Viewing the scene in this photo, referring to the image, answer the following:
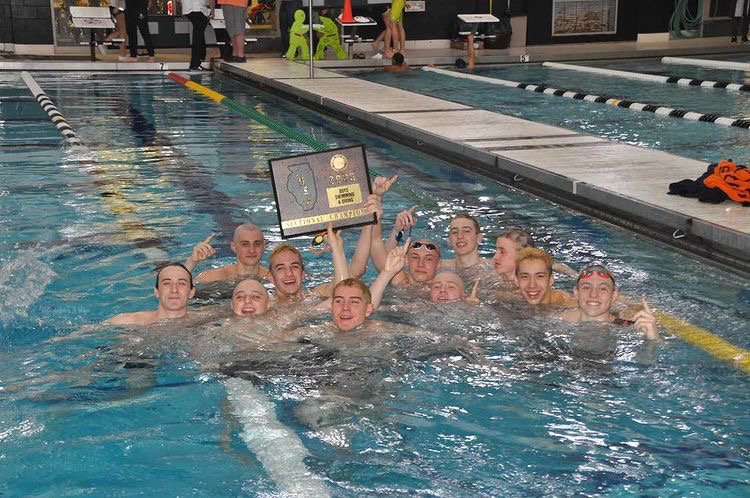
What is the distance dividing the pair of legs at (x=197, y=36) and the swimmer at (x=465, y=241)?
12.2m

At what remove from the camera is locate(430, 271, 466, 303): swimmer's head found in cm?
560

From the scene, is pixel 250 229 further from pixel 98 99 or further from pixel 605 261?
pixel 98 99

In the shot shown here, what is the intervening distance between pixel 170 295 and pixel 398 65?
44.4 feet

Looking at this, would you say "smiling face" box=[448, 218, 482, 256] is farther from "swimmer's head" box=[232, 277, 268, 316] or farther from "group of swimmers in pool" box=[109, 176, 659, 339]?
"swimmer's head" box=[232, 277, 268, 316]

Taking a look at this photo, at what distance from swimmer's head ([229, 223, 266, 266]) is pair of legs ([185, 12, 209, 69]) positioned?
11.9 metres

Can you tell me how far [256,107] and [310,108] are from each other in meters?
0.83

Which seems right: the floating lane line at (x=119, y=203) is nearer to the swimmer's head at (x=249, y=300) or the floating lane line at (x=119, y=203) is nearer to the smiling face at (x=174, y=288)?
the smiling face at (x=174, y=288)

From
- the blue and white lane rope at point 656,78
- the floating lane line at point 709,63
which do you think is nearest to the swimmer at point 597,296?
the blue and white lane rope at point 656,78

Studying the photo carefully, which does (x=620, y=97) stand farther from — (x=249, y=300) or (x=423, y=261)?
(x=249, y=300)

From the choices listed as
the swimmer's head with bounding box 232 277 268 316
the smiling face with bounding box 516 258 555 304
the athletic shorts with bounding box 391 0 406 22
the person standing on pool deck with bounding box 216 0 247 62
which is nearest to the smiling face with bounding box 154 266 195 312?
the swimmer's head with bounding box 232 277 268 316

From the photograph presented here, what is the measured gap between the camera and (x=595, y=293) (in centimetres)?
519

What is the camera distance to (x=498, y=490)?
3.63m

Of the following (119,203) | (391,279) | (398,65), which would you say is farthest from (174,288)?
(398,65)

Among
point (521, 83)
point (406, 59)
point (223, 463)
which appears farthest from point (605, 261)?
point (406, 59)
